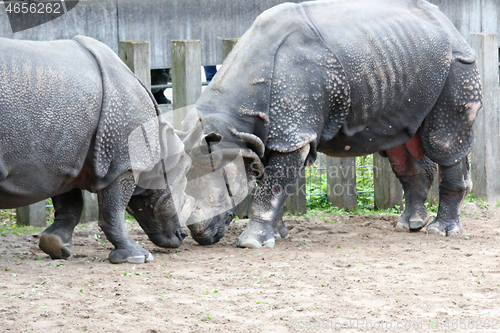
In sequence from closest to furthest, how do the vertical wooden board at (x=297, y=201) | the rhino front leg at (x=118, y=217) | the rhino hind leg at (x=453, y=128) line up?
the rhino front leg at (x=118, y=217), the rhino hind leg at (x=453, y=128), the vertical wooden board at (x=297, y=201)

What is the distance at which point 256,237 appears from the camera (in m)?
5.25

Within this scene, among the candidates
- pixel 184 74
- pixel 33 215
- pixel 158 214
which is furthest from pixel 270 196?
pixel 33 215

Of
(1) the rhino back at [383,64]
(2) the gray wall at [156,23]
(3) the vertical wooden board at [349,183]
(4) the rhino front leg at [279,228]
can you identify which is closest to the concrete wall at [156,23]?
(2) the gray wall at [156,23]

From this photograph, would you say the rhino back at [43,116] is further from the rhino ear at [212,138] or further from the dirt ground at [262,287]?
the rhino ear at [212,138]

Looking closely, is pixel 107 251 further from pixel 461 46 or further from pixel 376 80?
pixel 461 46

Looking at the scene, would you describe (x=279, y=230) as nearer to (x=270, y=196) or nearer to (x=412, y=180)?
(x=270, y=196)

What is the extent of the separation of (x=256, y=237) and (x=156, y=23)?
161 inches

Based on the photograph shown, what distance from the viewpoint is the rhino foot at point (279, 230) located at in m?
5.76

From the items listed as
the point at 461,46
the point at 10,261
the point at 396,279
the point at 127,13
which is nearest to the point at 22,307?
the point at 10,261

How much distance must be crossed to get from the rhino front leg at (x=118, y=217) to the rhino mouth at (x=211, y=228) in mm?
659

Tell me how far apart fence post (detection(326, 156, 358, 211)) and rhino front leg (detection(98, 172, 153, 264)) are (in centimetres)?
299

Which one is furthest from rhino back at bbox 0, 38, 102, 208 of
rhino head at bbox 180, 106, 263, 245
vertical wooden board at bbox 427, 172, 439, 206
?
vertical wooden board at bbox 427, 172, 439, 206

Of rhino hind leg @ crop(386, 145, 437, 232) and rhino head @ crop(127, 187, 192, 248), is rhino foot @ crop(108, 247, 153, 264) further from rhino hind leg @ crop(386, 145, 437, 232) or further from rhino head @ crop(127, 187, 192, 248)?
rhino hind leg @ crop(386, 145, 437, 232)

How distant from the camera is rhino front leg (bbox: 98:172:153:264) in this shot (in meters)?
4.42
